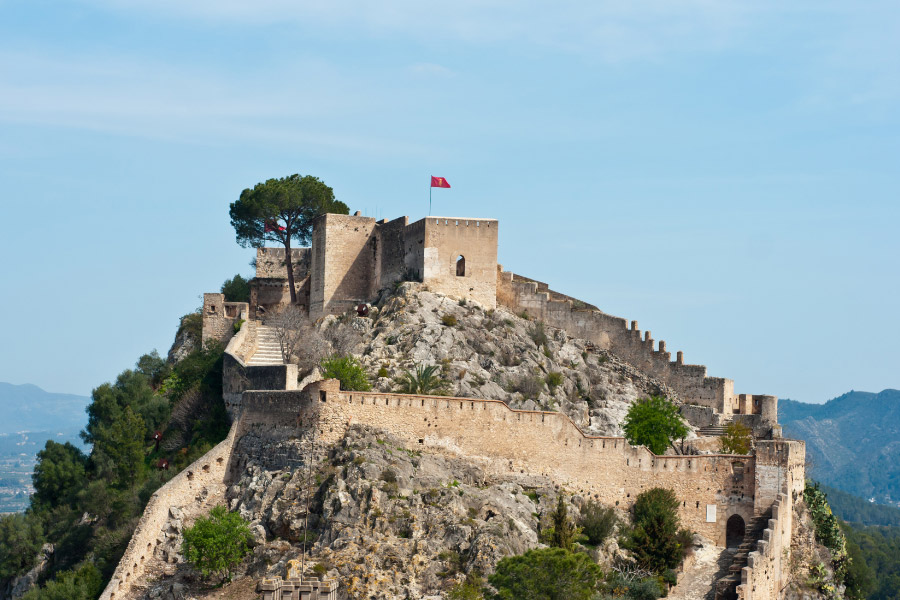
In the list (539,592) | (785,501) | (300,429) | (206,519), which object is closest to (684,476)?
(785,501)

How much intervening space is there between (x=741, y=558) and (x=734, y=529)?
3558 millimetres

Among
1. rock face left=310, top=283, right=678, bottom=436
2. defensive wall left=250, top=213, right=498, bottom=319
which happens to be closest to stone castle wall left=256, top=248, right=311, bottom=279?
defensive wall left=250, top=213, right=498, bottom=319

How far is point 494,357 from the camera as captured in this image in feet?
180

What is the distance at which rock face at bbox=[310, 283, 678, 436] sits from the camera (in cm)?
5231

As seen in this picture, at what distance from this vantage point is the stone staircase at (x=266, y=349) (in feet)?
190

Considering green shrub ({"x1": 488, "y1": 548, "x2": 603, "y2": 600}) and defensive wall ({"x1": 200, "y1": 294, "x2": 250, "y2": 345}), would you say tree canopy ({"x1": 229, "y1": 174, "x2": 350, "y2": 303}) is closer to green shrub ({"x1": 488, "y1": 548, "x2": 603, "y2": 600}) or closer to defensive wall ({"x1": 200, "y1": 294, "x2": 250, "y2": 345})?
defensive wall ({"x1": 200, "y1": 294, "x2": 250, "y2": 345})

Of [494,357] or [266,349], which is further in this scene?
[266,349]

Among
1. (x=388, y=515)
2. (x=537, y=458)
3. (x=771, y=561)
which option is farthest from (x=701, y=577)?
(x=388, y=515)

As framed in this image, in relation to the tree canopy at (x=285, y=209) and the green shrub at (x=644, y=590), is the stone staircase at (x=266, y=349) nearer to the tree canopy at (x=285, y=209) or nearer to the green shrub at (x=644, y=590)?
the tree canopy at (x=285, y=209)

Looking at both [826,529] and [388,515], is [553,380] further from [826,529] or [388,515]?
[388,515]

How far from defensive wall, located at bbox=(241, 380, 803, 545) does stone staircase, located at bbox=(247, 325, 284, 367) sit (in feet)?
35.7

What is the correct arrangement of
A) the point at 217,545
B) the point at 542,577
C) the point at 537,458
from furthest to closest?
the point at 537,458, the point at 217,545, the point at 542,577

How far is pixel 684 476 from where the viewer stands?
4603cm

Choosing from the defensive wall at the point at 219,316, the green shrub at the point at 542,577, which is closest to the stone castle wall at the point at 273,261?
the defensive wall at the point at 219,316
